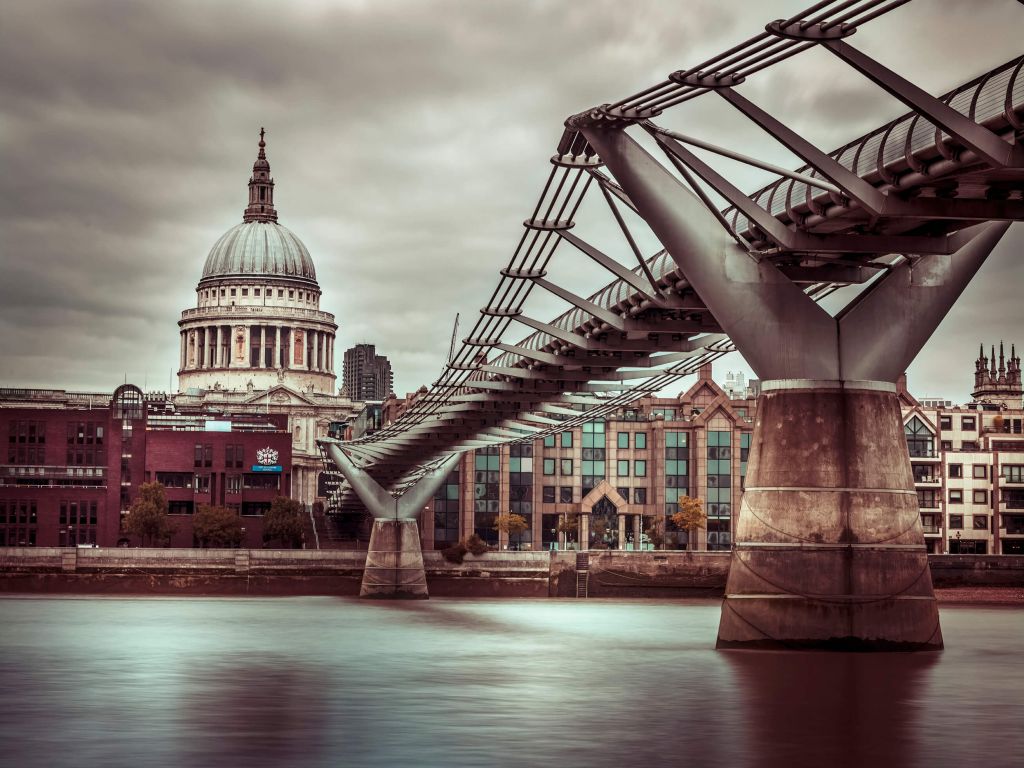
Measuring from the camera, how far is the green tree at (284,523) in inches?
4606

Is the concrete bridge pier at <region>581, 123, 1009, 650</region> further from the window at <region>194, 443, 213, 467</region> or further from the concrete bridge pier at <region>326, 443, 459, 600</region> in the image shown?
the window at <region>194, 443, 213, 467</region>

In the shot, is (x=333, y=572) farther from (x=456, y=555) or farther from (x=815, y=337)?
(x=815, y=337)

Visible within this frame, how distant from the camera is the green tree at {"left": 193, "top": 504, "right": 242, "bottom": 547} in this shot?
112m

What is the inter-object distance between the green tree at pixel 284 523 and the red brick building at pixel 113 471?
12.6ft

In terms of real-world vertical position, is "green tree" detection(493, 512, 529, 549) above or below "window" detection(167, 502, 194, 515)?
below

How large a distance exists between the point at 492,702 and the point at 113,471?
308ft

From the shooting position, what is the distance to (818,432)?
3136cm

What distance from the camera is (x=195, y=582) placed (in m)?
90.7

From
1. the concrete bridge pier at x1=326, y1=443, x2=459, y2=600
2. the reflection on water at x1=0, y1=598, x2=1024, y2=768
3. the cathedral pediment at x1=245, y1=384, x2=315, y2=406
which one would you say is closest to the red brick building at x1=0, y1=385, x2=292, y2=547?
the concrete bridge pier at x1=326, y1=443, x2=459, y2=600

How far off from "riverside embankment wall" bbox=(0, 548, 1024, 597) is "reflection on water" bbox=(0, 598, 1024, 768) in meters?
38.0

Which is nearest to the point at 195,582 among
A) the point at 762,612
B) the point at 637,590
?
the point at 637,590

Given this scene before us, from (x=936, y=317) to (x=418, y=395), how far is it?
73.6 metres

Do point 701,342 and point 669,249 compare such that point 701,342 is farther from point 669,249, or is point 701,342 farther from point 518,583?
point 518,583

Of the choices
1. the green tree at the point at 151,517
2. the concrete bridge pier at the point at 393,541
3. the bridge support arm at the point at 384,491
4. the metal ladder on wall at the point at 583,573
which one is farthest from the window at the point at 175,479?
the metal ladder on wall at the point at 583,573
